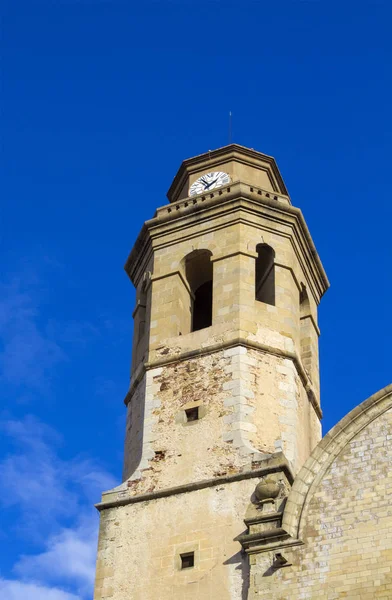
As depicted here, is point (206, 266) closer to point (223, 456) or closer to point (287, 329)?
point (287, 329)

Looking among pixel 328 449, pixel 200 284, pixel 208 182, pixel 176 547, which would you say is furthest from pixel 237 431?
pixel 208 182

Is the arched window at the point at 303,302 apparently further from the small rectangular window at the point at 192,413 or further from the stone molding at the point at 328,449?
the stone molding at the point at 328,449

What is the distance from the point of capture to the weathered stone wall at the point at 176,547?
1955cm

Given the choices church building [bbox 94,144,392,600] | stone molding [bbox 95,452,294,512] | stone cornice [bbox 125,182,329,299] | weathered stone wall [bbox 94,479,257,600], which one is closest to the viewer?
church building [bbox 94,144,392,600]

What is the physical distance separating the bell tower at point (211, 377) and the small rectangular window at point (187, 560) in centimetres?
2

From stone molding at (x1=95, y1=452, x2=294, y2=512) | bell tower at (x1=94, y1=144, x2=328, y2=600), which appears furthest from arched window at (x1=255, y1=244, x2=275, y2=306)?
stone molding at (x1=95, y1=452, x2=294, y2=512)

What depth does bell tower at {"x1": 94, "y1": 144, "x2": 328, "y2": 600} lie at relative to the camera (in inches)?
796

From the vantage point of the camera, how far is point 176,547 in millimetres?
20219

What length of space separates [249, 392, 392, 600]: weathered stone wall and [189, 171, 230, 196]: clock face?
26.7 ft

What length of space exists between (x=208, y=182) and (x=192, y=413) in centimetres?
685

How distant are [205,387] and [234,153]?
6965mm

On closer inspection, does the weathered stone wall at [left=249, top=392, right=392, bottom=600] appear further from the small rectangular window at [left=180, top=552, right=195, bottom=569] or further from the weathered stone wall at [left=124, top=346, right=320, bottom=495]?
the weathered stone wall at [left=124, top=346, right=320, bottom=495]

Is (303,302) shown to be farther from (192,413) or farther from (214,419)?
(214,419)

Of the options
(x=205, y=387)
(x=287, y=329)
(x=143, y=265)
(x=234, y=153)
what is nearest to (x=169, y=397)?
(x=205, y=387)
